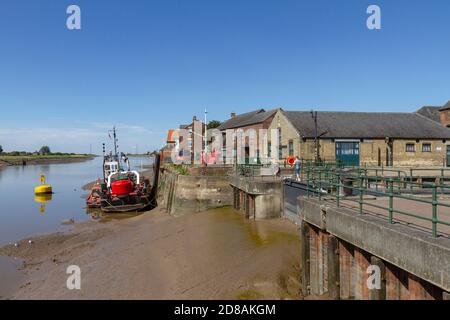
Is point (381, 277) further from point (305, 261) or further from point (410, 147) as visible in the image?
point (410, 147)

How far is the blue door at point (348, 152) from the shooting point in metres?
31.9

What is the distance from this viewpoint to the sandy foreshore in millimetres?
11102

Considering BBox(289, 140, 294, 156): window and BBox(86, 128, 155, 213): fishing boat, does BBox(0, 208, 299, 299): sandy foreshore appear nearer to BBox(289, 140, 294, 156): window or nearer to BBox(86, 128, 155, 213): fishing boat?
BBox(86, 128, 155, 213): fishing boat

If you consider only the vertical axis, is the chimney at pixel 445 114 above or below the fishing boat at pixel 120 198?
above

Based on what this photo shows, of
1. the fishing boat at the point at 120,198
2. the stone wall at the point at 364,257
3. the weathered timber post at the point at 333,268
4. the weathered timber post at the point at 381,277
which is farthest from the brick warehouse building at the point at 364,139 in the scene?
the weathered timber post at the point at 381,277

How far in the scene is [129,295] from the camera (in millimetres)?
11273

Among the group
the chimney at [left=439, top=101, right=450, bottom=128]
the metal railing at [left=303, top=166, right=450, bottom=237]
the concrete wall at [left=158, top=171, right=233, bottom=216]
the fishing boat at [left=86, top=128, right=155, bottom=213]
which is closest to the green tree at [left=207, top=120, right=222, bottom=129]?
the chimney at [left=439, top=101, right=450, bottom=128]

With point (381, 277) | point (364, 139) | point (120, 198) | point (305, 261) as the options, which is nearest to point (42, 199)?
point (120, 198)

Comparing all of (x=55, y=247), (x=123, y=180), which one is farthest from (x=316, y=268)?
(x=123, y=180)

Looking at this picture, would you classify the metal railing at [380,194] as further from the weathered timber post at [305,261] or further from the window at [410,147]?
the window at [410,147]

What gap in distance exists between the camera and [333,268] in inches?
330

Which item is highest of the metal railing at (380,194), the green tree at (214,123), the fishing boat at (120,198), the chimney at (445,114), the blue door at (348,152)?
the green tree at (214,123)

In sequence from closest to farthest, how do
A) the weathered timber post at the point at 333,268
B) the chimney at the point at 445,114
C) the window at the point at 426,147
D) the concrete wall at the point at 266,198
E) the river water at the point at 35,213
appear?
1. the weathered timber post at the point at 333,268
2. the concrete wall at the point at 266,198
3. the river water at the point at 35,213
4. the window at the point at 426,147
5. the chimney at the point at 445,114
